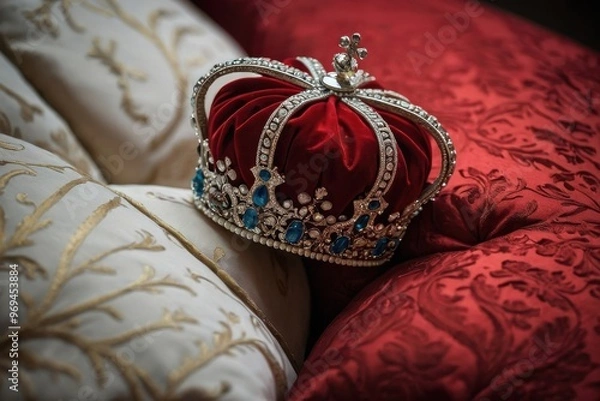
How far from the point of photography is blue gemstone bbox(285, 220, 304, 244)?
697 millimetres

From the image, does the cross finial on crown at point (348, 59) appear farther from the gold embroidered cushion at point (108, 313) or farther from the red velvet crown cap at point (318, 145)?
the gold embroidered cushion at point (108, 313)

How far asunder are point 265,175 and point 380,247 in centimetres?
16

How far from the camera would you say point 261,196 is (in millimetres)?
693

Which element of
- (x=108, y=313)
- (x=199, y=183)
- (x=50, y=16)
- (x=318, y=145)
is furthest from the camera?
(x=50, y=16)

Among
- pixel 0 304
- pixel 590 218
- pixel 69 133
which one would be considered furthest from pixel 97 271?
pixel 590 218

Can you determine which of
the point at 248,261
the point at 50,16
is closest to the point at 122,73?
the point at 50,16

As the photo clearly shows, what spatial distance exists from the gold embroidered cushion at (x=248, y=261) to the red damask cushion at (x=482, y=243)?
6 centimetres

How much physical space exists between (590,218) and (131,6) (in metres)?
0.72

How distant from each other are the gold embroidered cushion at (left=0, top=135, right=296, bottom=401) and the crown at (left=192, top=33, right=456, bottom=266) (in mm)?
107

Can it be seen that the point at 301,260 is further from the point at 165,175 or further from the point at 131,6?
the point at 131,6

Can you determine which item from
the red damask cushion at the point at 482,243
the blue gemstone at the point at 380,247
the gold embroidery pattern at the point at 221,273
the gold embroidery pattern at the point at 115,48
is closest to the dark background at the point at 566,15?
the red damask cushion at the point at 482,243

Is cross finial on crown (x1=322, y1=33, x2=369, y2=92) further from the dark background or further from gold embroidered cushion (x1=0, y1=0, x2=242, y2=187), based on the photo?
the dark background

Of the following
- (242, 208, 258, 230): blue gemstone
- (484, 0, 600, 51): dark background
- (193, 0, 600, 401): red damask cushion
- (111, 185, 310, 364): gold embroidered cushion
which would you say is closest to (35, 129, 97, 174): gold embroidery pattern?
(111, 185, 310, 364): gold embroidered cushion

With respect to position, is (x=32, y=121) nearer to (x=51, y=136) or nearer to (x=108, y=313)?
(x=51, y=136)
